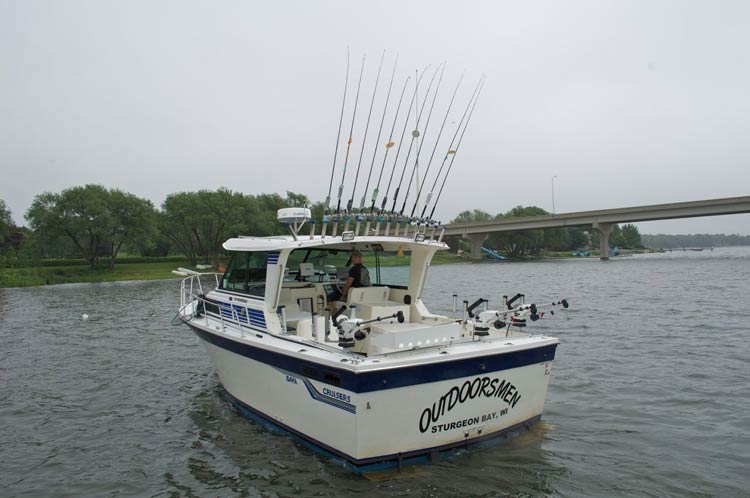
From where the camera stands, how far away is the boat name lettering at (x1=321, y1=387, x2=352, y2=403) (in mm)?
5867

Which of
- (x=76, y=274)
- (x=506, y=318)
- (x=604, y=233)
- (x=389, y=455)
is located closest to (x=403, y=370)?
(x=389, y=455)

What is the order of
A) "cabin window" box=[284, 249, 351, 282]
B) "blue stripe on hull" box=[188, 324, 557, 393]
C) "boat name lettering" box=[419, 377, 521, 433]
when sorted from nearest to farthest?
"blue stripe on hull" box=[188, 324, 557, 393]
"boat name lettering" box=[419, 377, 521, 433]
"cabin window" box=[284, 249, 351, 282]

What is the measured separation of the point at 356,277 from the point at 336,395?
3224 millimetres

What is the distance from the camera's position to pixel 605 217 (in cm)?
6031

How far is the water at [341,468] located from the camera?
6473 millimetres

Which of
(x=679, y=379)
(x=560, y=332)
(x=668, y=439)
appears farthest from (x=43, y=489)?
(x=560, y=332)

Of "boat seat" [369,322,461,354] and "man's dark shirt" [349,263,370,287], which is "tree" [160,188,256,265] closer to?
"man's dark shirt" [349,263,370,287]

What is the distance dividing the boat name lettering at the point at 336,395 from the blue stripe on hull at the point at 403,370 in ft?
0.31

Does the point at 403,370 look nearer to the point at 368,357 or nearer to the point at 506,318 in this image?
the point at 368,357

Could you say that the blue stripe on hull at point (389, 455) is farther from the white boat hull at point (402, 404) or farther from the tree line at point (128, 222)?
the tree line at point (128, 222)

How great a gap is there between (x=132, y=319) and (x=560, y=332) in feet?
54.2

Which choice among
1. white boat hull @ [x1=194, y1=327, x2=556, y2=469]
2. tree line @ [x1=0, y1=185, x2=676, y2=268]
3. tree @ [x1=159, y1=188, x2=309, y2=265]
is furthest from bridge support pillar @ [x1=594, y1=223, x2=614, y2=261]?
white boat hull @ [x1=194, y1=327, x2=556, y2=469]

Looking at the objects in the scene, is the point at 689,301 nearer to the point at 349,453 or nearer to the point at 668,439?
the point at 668,439

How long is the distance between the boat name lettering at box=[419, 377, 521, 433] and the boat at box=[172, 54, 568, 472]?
1 centimetres
